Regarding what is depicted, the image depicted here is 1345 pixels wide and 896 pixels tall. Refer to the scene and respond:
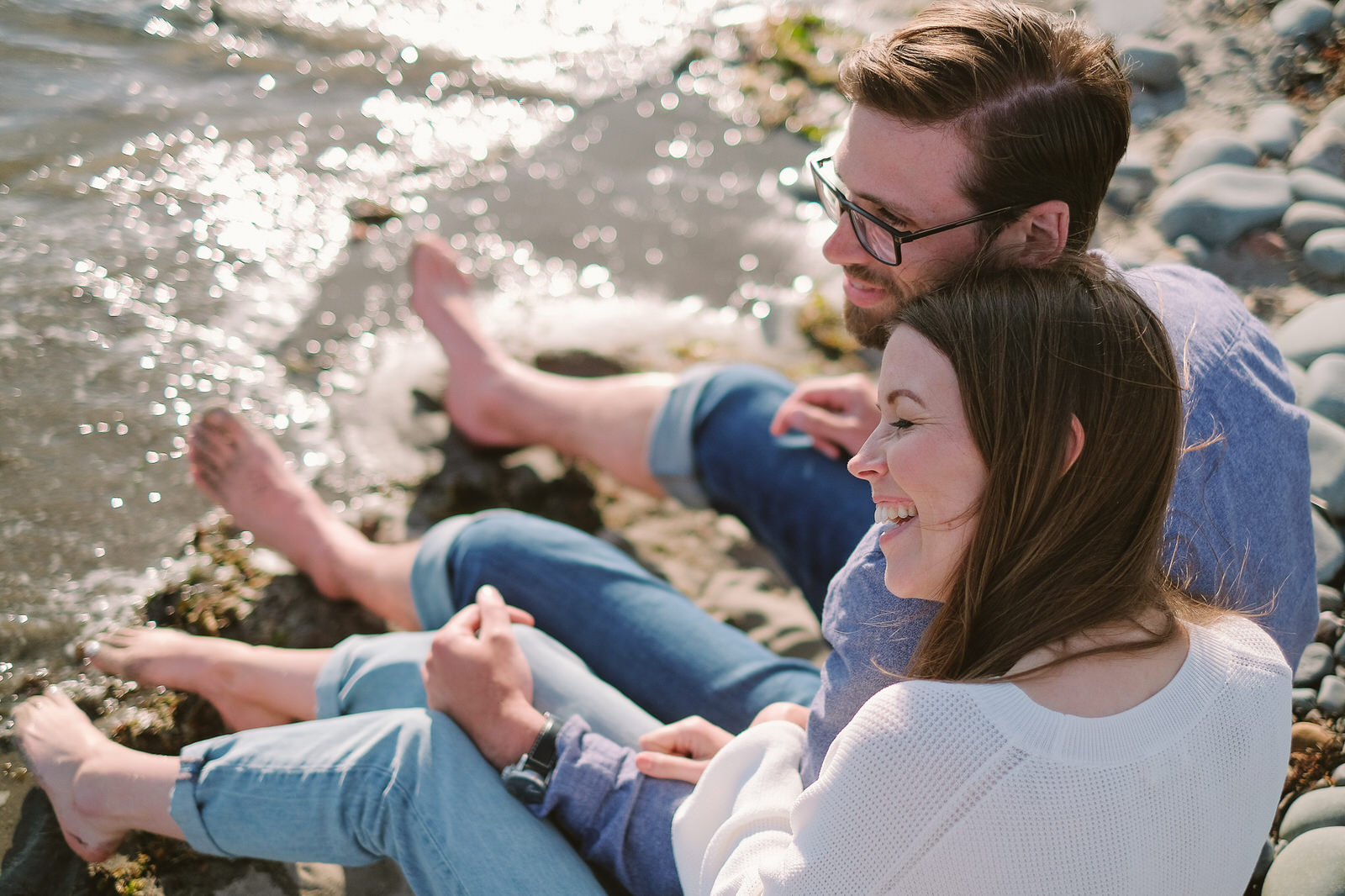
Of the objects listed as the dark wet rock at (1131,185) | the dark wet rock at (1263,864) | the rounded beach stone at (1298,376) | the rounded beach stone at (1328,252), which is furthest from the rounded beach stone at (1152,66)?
the dark wet rock at (1263,864)

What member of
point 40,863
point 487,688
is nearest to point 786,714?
point 487,688

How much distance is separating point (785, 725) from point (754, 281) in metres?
2.70

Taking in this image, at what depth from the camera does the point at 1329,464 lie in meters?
2.86

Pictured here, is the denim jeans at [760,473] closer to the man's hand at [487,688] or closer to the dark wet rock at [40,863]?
the man's hand at [487,688]

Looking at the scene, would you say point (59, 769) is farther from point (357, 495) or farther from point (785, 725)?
point (785, 725)

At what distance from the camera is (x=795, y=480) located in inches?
103

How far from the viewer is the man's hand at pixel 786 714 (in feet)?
6.51

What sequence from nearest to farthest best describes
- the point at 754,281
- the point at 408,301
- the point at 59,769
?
the point at 59,769
the point at 408,301
the point at 754,281

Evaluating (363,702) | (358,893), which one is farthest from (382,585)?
(358,893)

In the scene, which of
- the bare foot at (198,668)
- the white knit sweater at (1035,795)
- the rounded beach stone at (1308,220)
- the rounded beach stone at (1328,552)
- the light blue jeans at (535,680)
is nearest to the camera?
the white knit sweater at (1035,795)

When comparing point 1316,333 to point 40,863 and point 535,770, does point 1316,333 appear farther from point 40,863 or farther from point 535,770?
point 40,863

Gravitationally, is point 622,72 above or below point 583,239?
above

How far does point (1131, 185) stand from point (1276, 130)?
591mm

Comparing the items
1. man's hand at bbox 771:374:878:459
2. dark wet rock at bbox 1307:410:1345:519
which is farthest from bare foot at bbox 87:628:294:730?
dark wet rock at bbox 1307:410:1345:519
